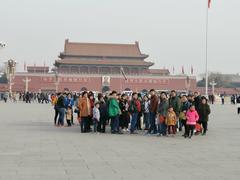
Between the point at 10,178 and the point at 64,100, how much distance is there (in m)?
9.15

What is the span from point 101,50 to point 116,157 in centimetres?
6397

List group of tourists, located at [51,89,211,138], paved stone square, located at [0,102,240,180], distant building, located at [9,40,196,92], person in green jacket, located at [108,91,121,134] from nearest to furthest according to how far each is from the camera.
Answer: paved stone square, located at [0,102,240,180], group of tourists, located at [51,89,211,138], person in green jacket, located at [108,91,121,134], distant building, located at [9,40,196,92]

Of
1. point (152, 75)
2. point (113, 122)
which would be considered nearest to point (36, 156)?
point (113, 122)

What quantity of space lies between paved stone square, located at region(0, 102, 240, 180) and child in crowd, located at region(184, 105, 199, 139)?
0.39 m

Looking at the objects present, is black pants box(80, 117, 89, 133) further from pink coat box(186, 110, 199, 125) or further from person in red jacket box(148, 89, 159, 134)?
pink coat box(186, 110, 199, 125)

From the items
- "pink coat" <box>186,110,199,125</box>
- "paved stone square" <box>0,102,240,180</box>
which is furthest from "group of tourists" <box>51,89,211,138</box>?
"paved stone square" <box>0,102,240,180</box>

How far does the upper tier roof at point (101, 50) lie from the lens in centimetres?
7081

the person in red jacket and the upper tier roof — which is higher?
the upper tier roof

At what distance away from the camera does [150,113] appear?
1334 cm

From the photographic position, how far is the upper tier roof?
232 feet

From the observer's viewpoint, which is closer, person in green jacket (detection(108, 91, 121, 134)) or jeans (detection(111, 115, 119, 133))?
person in green jacket (detection(108, 91, 121, 134))

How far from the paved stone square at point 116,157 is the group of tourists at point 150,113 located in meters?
0.74

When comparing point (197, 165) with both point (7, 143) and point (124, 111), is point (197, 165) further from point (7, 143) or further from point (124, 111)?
point (124, 111)

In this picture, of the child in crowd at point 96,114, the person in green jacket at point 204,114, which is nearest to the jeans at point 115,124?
the child in crowd at point 96,114
